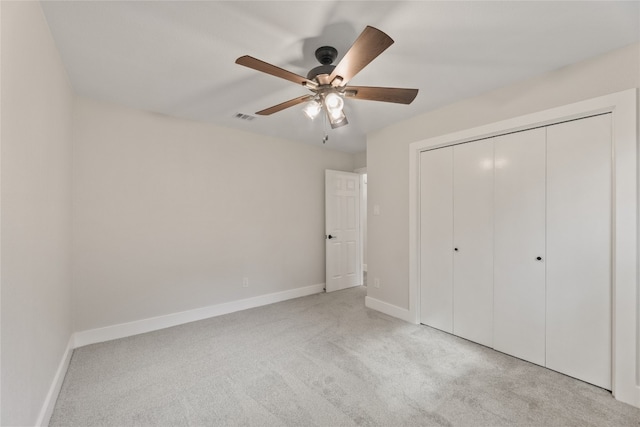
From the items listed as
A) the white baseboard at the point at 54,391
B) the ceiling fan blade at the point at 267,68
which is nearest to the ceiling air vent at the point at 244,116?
the ceiling fan blade at the point at 267,68

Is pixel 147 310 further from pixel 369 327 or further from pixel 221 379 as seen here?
pixel 369 327

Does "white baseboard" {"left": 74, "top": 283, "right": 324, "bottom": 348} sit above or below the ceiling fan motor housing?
below

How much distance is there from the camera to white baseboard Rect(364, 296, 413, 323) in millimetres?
3355

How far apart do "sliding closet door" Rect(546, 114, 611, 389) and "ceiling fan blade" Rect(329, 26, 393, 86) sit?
1.83m

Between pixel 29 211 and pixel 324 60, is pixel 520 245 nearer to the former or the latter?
pixel 324 60

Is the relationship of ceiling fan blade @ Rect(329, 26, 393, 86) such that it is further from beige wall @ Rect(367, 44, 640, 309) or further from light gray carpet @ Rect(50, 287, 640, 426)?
light gray carpet @ Rect(50, 287, 640, 426)

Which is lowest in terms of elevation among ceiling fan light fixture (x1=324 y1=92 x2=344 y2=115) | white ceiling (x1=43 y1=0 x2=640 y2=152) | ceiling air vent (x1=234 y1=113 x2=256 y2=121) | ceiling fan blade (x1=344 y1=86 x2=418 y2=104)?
ceiling fan light fixture (x1=324 y1=92 x2=344 y2=115)

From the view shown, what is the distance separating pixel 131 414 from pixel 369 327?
223 centimetres

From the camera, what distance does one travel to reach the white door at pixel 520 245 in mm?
2367

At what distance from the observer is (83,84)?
8.18ft

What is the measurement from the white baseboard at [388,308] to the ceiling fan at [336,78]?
2.40m

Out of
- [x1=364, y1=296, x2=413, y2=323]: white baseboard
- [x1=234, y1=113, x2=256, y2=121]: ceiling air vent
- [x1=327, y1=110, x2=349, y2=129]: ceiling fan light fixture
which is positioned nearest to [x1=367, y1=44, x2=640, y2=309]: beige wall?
[x1=364, y1=296, x2=413, y2=323]: white baseboard

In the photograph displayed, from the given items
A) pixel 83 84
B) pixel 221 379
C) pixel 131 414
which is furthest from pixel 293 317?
pixel 83 84

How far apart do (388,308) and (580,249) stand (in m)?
2.03
